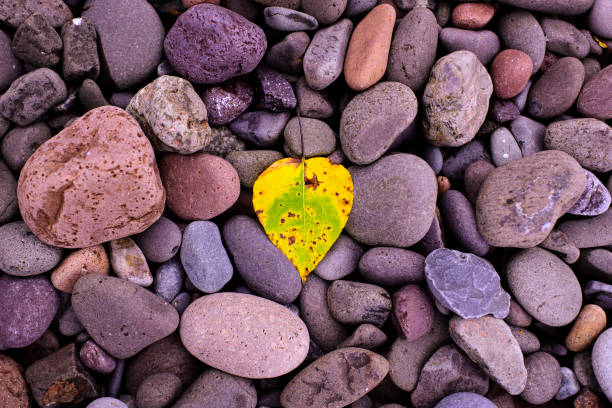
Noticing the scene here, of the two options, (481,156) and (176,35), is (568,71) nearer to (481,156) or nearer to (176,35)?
(481,156)

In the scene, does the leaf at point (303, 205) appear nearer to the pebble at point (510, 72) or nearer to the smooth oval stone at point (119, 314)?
the smooth oval stone at point (119, 314)

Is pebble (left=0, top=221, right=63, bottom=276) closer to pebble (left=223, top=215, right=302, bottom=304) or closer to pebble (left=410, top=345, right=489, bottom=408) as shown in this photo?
pebble (left=223, top=215, right=302, bottom=304)

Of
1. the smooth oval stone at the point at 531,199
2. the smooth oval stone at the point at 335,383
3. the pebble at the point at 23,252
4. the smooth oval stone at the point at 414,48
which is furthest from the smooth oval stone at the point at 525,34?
the pebble at the point at 23,252

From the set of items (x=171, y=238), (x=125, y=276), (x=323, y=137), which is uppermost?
(x=323, y=137)

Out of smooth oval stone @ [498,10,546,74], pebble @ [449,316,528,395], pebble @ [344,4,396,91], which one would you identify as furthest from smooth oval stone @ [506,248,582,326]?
pebble @ [344,4,396,91]

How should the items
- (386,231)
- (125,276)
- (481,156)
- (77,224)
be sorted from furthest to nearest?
(481,156), (386,231), (125,276), (77,224)

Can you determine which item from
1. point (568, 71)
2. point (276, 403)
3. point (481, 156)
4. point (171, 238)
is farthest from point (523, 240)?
point (171, 238)
